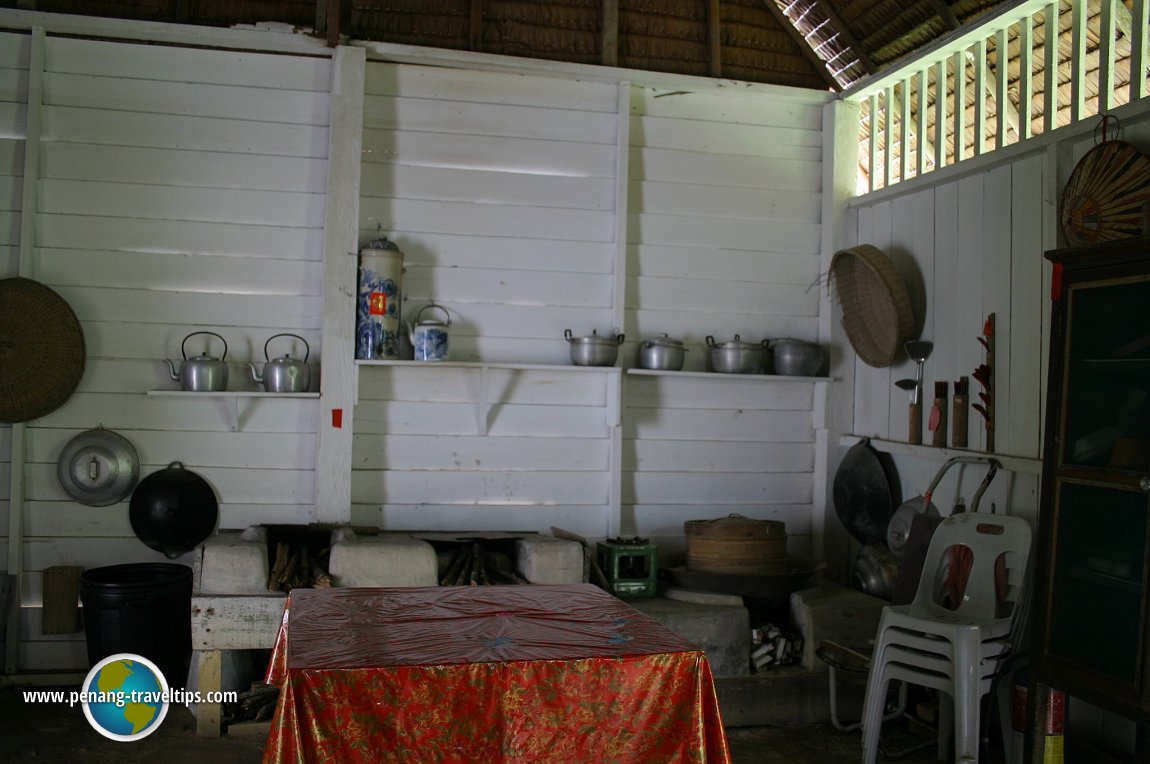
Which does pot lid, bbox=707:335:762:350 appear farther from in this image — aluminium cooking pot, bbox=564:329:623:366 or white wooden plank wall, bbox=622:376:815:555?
aluminium cooking pot, bbox=564:329:623:366

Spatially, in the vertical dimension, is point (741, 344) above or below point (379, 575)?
above

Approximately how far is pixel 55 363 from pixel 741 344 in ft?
11.0

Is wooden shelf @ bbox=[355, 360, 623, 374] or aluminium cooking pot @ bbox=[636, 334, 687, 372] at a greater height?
aluminium cooking pot @ bbox=[636, 334, 687, 372]

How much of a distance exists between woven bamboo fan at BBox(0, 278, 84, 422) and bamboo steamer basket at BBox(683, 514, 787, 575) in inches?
123

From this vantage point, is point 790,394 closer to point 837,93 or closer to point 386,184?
point 837,93

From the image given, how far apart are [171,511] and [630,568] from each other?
2.22 meters

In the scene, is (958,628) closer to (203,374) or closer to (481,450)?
(481,450)

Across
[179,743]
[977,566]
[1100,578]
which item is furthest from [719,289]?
[179,743]

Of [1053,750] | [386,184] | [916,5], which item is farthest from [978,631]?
[386,184]

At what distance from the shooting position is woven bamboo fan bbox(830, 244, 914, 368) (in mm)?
4699

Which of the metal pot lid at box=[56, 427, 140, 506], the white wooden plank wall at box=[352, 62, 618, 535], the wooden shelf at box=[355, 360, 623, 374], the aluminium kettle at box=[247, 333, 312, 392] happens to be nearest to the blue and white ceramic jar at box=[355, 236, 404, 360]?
the wooden shelf at box=[355, 360, 623, 374]

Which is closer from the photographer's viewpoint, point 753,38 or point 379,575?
point 379,575

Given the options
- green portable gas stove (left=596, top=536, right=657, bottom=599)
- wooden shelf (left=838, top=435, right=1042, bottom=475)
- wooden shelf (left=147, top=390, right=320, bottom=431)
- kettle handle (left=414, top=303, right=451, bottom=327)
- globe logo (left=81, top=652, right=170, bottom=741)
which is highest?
kettle handle (left=414, top=303, right=451, bottom=327)

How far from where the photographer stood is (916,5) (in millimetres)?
4723
